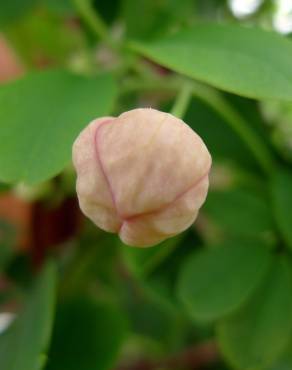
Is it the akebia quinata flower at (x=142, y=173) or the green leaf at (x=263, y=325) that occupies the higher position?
the akebia quinata flower at (x=142, y=173)

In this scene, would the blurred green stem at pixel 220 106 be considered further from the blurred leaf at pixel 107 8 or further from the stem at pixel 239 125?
the blurred leaf at pixel 107 8

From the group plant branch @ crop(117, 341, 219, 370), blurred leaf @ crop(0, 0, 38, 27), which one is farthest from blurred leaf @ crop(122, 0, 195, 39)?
plant branch @ crop(117, 341, 219, 370)

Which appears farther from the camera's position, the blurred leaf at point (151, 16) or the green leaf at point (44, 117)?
the blurred leaf at point (151, 16)

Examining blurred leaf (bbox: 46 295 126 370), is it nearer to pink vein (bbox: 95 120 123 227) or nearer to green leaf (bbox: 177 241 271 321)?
green leaf (bbox: 177 241 271 321)

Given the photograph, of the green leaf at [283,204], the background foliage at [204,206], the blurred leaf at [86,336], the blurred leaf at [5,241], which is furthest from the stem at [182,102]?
the blurred leaf at [5,241]

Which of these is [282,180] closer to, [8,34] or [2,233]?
[2,233]

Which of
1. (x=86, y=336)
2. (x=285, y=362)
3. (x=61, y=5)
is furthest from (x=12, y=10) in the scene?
(x=285, y=362)

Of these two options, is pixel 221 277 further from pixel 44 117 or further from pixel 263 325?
pixel 44 117

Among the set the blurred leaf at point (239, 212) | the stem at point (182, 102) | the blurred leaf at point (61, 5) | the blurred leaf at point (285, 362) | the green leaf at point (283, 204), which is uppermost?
the stem at point (182, 102)
